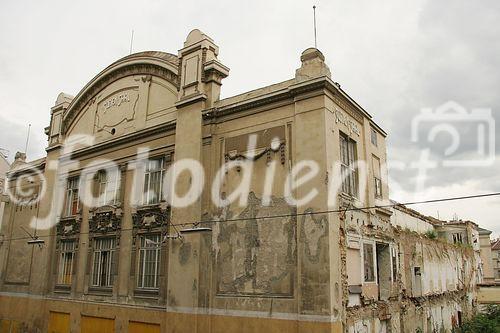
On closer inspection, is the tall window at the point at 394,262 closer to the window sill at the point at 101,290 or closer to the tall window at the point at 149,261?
the tall window at the point at 149,261

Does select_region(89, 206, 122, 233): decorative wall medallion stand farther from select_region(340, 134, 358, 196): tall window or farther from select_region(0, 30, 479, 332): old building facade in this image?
select_region(340, 134, 358, 196): tall window

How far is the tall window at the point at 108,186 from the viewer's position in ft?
52.4

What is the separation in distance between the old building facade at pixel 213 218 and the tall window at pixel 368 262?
0.06m

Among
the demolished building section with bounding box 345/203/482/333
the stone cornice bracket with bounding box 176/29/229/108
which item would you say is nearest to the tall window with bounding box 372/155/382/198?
the demolished building section with bounding box 345/203/482/333

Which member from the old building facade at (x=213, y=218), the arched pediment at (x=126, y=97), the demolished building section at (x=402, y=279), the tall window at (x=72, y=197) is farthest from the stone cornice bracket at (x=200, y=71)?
the tall window at (x=72, y=197)

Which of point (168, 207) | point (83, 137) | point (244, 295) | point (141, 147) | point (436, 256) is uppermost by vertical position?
point (83, 137)

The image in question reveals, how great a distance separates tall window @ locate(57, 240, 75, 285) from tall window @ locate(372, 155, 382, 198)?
1194 cm

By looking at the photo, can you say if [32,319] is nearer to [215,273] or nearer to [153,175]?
[153,175]

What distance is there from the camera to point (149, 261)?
45.8 ft

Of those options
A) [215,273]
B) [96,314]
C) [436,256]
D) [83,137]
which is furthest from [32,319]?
[436,256]

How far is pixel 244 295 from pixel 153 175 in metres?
5.75

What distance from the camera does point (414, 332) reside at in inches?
570

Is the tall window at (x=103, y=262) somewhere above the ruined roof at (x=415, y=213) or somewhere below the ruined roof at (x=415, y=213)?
below

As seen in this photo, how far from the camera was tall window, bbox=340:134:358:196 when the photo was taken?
1196 centimetres
